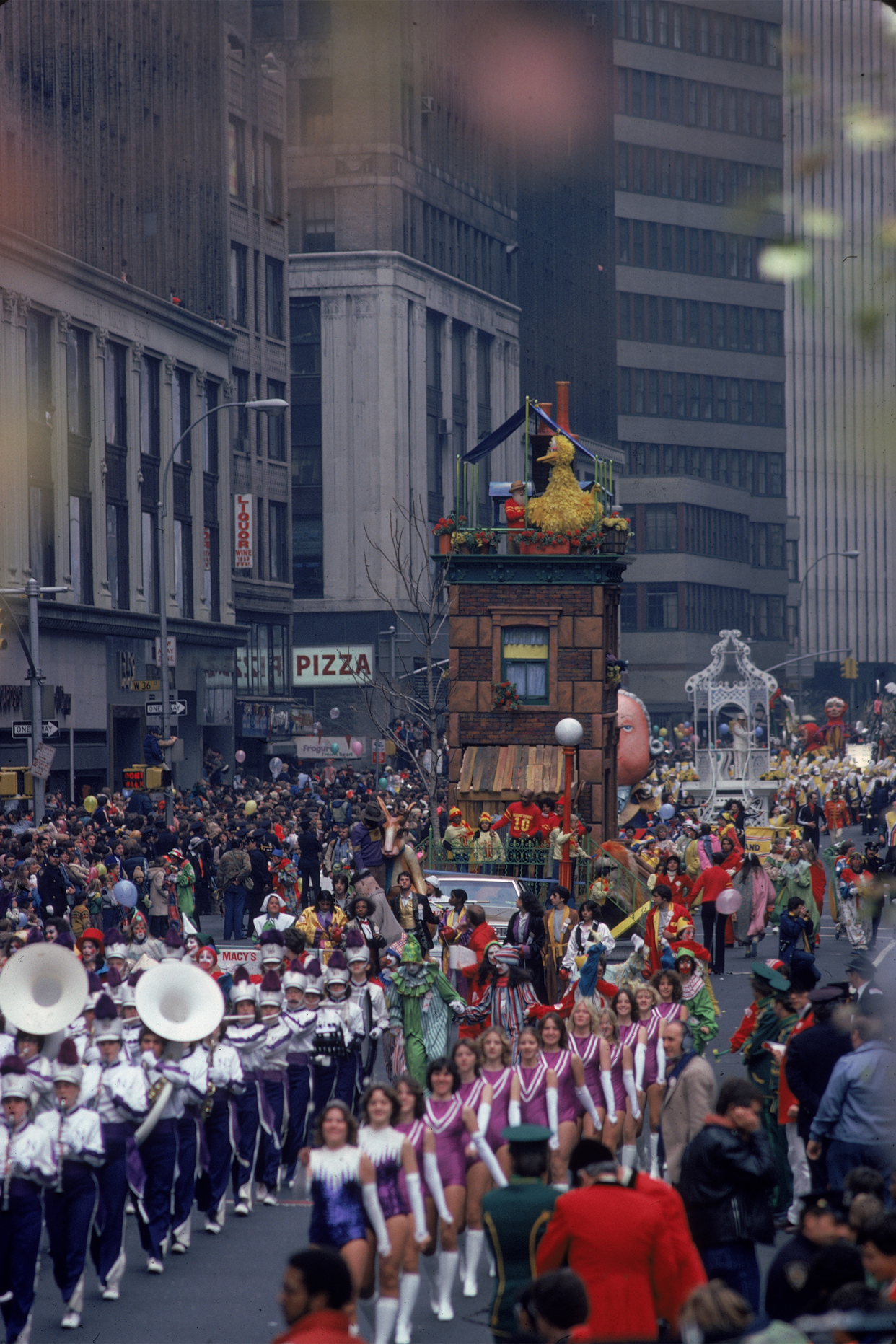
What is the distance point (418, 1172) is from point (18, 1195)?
2.20 meters

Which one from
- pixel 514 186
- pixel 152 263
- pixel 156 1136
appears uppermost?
pixel 514 186

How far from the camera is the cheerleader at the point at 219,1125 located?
40.8ft

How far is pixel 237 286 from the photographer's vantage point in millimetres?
64562

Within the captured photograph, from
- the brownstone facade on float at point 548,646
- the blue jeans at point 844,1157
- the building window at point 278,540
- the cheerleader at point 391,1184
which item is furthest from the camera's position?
the building window at point 278,540

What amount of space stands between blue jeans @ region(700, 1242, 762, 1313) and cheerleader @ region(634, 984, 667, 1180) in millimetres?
3487

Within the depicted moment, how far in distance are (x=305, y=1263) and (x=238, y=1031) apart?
6686mm

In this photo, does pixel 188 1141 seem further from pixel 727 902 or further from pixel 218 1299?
pixel 727 902

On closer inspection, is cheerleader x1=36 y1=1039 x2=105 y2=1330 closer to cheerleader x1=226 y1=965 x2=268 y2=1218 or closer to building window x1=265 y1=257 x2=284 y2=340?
cheerleader x1=226 y1=965 x2=268 y2=1218

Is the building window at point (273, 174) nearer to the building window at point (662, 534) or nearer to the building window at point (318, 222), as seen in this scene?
the building window at point (318, 222)

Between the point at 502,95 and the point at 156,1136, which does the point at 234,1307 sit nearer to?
the point at 156,1136

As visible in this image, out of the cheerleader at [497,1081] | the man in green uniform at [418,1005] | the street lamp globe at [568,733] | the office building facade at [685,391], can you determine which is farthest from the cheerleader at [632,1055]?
the office building facade at [685,391]

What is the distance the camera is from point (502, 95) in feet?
19.4

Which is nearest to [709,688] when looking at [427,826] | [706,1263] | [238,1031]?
[427,826]

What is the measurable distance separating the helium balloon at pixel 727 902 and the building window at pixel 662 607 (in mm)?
77139
